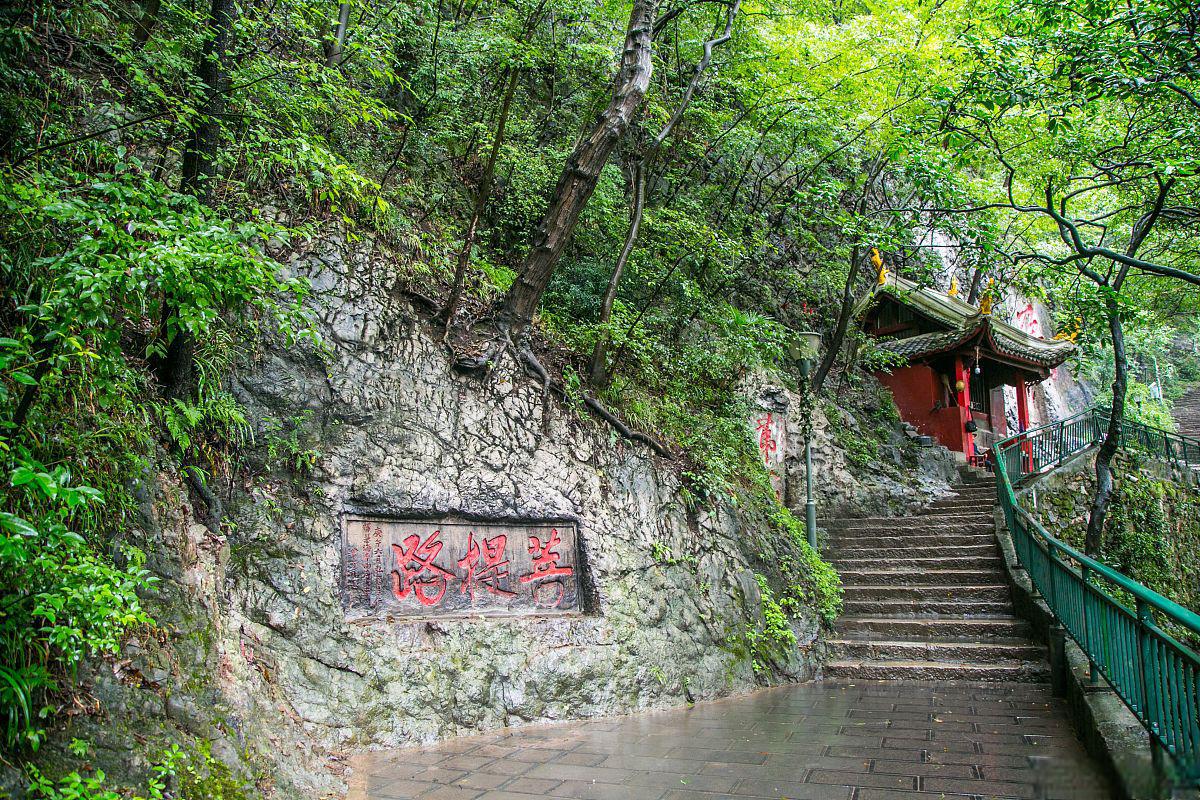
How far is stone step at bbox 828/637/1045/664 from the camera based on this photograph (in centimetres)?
770

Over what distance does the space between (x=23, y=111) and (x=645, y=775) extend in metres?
5.42

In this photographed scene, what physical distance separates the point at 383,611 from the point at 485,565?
101 cm

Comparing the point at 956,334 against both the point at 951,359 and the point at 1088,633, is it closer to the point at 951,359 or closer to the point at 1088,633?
the point at 951,359

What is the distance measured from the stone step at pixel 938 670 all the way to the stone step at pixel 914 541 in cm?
302

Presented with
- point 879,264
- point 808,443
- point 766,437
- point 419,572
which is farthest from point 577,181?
point 879,264

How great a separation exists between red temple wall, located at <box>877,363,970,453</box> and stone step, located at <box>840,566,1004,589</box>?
311 inches

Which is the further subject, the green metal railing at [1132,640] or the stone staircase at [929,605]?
the stone staircase at [929,605]

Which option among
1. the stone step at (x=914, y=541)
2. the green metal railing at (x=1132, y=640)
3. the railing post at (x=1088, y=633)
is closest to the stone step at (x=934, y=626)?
the green metal railing at (x=1132, y=640)

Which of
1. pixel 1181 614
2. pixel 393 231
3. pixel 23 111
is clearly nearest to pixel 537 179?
pixel 393 231

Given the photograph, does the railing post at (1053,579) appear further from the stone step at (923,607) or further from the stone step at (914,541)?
the stone step at (914,541)

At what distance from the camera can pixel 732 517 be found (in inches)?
356

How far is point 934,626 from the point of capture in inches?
337

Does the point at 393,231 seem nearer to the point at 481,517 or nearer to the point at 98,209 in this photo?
the point at 481,517

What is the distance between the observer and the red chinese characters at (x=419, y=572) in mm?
5695
